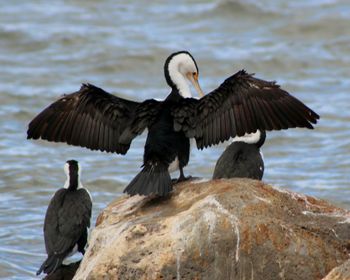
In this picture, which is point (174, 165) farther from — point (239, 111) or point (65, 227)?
point (65, 227)

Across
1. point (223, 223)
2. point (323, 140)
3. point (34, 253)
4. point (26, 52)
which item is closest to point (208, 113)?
point (223, 223)

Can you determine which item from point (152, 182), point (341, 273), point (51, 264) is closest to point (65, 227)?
point (51, 264)

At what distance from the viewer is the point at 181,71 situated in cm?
930

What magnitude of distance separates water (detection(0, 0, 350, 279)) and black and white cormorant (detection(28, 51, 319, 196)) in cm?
225

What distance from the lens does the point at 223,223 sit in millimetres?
7574

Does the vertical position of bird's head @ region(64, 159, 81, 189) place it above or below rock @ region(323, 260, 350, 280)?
above

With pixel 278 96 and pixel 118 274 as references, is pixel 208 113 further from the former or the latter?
pixel 118 274

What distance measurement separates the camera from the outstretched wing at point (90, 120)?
351 inches

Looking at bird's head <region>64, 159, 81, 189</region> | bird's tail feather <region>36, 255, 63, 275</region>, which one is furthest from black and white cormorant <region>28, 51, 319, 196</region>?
bird's tail feather <region>36, 255, 63, 275</region>

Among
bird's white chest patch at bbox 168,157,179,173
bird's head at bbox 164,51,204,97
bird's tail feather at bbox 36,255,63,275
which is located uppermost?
bird's head at bbox 164,51,204,97

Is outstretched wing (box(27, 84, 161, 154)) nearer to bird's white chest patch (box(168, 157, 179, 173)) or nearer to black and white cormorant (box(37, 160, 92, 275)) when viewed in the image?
bird's white chest patch (box(168, 157, 179, 173))

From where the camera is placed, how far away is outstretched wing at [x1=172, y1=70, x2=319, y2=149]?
336 inches

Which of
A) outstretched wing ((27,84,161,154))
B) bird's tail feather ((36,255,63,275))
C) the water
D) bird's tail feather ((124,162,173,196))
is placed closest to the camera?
bird's tail feather ((124,162,173,196))

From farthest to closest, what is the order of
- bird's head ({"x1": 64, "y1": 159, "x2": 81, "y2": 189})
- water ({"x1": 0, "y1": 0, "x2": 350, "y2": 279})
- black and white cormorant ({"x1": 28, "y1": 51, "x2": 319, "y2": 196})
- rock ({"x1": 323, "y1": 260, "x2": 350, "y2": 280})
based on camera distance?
water ({"x1": 0, "y1": 0, "x2": 350, "y2": 279})
bird's head ({"x1": 64, "y1": 159, "x2": 81, "y2": 189})
black and white cormorant ({"x1": 28, "y1": 51, "x2": 319, "y2": 196})
rock ({"x1": 323, "y1": 260, "x2": 350, "y2": 280})
